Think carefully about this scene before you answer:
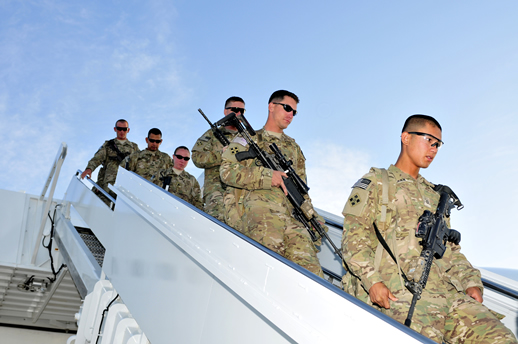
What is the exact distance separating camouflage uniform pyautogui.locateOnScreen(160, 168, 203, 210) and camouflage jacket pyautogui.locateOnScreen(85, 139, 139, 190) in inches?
54.6

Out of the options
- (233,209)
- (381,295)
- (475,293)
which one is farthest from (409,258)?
(233,209)

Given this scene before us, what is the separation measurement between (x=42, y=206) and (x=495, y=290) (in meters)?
7.01

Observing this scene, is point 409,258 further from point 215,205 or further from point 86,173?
point 86,173

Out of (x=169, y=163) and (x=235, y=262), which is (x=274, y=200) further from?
(x=169, y=163)

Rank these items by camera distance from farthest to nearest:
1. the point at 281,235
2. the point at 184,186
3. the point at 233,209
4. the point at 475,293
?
the point at 184,186
the point at 233,209
the point at 281,235
the point at 475,293

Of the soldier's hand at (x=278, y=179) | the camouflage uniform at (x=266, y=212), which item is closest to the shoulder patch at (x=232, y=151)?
the camouflage uniform at (x=266, y=212)

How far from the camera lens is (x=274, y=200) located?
→ 3.26 metres

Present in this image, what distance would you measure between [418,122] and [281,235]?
3.70 ft

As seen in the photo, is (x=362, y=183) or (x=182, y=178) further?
(x=182, y=178)

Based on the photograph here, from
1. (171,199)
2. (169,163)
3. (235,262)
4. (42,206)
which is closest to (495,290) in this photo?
(235,262)

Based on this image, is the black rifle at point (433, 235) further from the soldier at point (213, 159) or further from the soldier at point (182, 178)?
the soldier at point (182, 178)

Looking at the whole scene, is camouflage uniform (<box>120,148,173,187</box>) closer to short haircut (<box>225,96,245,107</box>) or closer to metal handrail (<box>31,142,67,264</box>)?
metal handrail (<box>31,142,67,264</box>)

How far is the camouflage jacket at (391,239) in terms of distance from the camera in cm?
216

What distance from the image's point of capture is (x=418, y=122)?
2.40 meters
